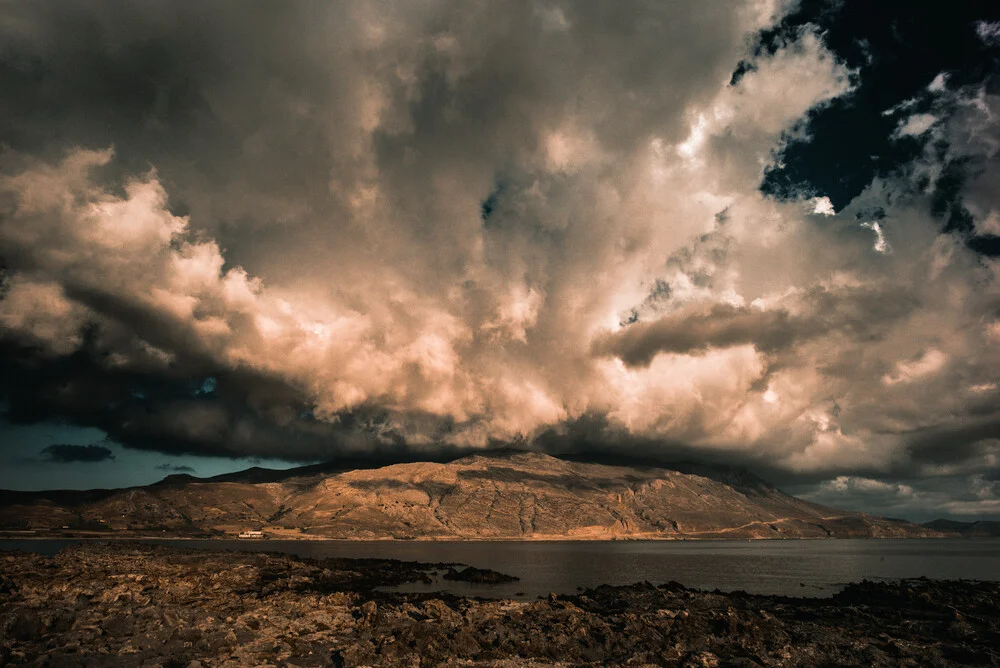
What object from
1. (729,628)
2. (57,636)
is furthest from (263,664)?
(729,628)

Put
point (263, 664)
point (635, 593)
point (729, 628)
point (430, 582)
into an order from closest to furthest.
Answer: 1. point (263, 664)
2. point (729, 628)
3. point (635, 593)
4. point (430, 582)

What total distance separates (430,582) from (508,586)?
16.9m

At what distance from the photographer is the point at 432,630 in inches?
1770

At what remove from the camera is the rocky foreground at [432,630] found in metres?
39.3

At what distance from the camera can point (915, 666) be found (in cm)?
3941

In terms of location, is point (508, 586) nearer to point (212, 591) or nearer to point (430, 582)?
point (430, 582)

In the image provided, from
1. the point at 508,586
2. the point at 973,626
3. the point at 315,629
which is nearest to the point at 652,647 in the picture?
the point at 315,629

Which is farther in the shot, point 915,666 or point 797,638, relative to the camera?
point 797,638

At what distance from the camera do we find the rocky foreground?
39.3 meters

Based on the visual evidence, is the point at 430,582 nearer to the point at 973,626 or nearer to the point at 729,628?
the point at 729,628

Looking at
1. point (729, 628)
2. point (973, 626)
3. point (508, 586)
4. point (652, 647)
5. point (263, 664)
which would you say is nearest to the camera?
point (263, 664)

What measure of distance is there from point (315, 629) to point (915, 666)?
47233 millimetres

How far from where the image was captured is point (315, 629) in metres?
47.9

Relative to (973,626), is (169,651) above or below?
below
